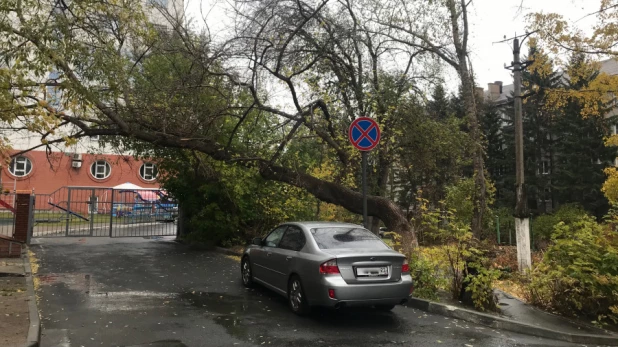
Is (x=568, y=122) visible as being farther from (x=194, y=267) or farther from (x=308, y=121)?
(x=194, y=267)

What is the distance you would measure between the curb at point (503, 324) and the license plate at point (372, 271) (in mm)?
1444

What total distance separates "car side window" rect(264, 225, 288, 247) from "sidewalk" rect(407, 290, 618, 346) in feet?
8.35

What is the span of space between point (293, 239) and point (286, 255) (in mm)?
334

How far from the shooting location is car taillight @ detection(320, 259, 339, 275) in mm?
6344

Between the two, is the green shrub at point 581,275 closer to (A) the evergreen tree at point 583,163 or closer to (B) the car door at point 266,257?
(B) the car door at point 266,257

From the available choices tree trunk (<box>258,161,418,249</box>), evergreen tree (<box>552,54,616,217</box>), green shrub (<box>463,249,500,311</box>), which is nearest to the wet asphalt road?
green shrub (<box>463,249,500,311</box>)

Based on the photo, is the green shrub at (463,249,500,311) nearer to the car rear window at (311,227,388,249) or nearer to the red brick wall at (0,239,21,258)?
the car rear window at (311,227,388,249)

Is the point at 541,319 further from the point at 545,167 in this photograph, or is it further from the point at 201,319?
the point at 545,167

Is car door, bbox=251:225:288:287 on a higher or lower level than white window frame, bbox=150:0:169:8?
lower

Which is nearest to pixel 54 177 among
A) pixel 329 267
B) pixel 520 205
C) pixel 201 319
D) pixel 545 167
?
pixel 201 319

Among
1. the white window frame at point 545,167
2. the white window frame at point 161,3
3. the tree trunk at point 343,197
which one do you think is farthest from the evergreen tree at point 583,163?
the white window frame at point 161,3

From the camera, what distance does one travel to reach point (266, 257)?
8.27 m

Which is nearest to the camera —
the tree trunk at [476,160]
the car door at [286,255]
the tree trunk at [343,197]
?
the car door at [286,255]

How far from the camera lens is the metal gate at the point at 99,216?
18922 millimetres
